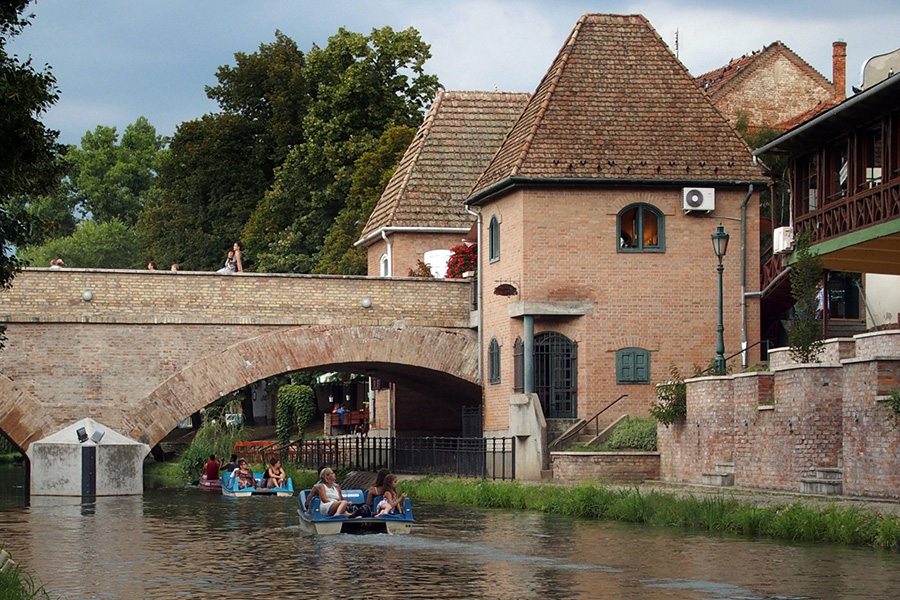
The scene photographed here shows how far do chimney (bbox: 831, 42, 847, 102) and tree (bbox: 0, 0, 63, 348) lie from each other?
44.6m

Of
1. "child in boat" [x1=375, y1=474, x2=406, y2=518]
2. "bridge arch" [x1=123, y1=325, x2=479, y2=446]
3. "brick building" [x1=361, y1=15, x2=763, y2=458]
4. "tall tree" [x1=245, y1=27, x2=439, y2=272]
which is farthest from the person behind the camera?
"tall tree" [x1=245, y1=27, x2=439, y2=272]

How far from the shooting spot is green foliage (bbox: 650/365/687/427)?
3194 centimetres

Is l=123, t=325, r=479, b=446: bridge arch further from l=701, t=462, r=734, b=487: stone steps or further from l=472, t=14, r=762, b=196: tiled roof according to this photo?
l=701, t=462, r=734, b=487: stone steps

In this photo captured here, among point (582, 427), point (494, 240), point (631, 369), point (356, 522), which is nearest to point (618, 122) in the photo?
point (494, 240)

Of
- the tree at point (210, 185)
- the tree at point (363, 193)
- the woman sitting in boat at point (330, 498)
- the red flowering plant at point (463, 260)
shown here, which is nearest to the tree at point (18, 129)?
the woman sitting in boat at point (330, 498)

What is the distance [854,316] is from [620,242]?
30.9 ft

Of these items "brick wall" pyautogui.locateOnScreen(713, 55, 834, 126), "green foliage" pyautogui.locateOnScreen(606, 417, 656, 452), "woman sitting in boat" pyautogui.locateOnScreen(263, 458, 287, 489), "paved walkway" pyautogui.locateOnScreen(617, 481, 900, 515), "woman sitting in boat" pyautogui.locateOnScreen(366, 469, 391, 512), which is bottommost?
"woman sitting in boat" pyautogui.locateOnScreen(263, 458, 287, 489)

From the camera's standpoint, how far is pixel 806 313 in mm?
28016

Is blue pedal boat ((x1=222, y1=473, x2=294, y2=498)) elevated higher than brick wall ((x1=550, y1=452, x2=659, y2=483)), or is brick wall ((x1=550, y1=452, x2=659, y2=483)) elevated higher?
brick wall ((x1=550, y1=452, x2=659, y2=483))

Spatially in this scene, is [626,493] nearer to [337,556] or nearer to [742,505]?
[742,505]

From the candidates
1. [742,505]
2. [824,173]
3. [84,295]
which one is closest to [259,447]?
[84,295]

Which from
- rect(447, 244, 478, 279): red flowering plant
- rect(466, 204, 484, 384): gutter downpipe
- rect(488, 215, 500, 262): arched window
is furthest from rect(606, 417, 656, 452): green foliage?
rect(447, 244, 478, 279): red flowering plant

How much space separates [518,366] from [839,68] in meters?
25.7

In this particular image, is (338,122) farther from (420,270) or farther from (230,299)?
(230,299)
